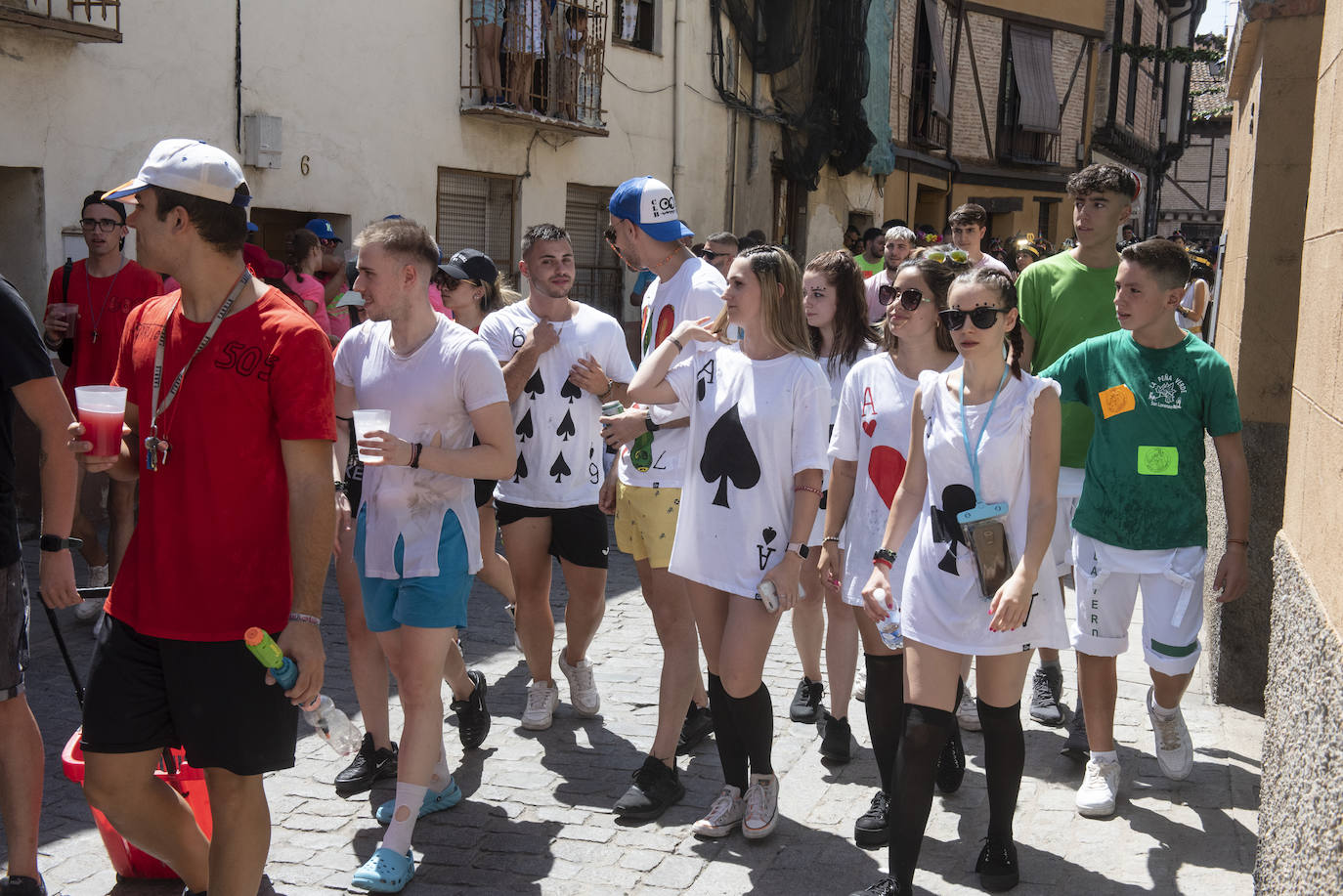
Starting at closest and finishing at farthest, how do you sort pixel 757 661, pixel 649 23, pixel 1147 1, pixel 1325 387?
1. pixel 1325 387
2. pixel 757 661
3. pixel 649 23
4. pixel 1147 1

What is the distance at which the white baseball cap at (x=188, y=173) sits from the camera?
310 centimetres

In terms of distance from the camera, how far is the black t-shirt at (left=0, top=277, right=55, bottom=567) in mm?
3590

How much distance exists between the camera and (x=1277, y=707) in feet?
10.8

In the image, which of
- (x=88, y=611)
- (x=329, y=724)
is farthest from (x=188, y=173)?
(x=88, y=611)

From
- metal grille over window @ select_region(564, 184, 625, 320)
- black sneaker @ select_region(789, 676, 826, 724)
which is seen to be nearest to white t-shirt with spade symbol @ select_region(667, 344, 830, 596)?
black sneaker @ select_region(789, 676, 826, 724)

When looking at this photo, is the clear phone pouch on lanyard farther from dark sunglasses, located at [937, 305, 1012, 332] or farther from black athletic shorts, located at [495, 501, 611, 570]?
black athletic shorts, located at [495, 501, 611, 570]

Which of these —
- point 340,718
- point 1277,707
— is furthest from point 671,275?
point 1277,707

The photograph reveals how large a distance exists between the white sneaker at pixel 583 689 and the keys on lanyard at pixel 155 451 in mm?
2718

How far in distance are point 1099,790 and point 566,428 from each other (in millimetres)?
2463

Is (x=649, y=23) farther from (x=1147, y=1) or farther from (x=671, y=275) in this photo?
(x=1147, y=1)

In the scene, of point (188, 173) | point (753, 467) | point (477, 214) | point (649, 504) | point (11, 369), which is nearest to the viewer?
point (188, 173)

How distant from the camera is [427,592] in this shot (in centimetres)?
409

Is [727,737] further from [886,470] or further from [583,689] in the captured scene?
[583,689]

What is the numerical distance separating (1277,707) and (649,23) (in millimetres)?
15562
